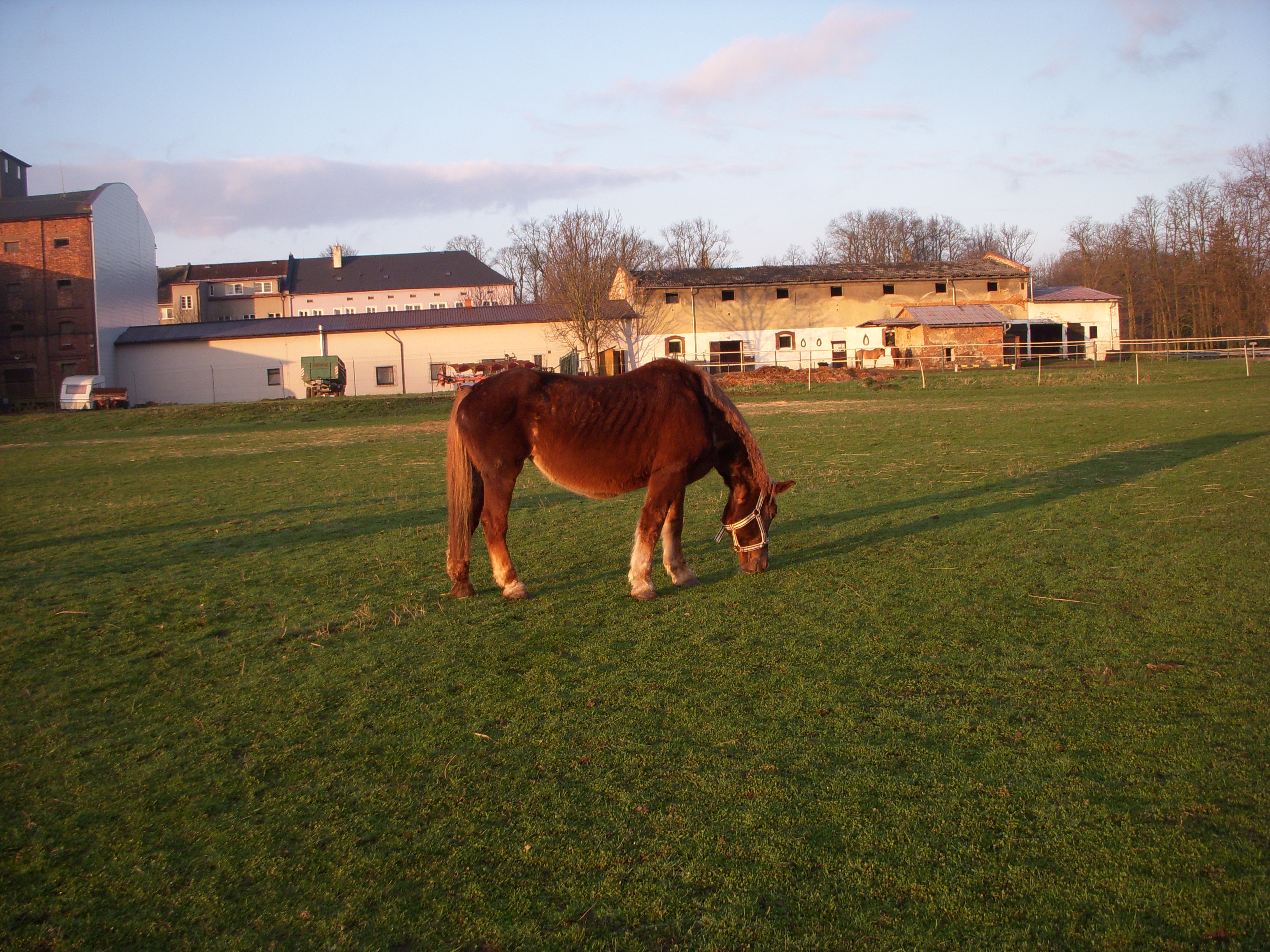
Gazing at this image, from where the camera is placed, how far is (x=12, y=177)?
6309 cm

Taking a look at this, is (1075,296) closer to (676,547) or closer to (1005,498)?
(1005,498)

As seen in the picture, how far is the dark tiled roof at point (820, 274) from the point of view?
56750 millimetres

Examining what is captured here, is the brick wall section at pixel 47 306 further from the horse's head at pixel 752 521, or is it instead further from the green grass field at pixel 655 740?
the horse's head at pixel 752 521

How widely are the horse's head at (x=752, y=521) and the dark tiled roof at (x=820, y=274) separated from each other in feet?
165

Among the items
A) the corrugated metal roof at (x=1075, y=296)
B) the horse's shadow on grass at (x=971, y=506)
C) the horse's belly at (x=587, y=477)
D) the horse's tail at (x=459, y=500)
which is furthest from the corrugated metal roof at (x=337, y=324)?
the horse's belly at (x=587, y=477)

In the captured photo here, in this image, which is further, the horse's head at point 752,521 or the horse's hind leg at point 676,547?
the horse's head at point 752,521

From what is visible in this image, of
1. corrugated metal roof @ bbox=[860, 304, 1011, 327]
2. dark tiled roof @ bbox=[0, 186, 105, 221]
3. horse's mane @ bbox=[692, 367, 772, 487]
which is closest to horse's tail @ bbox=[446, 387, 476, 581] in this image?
horse's mane @ bbox=[692, 367, 772, 487]

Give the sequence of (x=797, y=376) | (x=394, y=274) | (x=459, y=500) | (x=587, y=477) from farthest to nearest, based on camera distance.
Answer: (x=394, y=274)
(x=797, y=376)
(x=459, y=500)
(x=587, y=477)

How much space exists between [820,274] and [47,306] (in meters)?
50.0

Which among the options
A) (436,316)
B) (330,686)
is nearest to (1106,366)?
(436,316)

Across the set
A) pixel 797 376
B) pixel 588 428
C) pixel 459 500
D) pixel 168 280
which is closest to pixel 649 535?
pixel 588 428

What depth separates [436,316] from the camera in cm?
5406

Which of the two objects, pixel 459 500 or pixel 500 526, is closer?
pixel 500 526

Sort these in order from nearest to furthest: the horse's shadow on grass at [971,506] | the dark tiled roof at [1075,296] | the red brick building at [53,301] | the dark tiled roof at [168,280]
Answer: the horse's shadow on grass at [971,506]
the red brick building at [53,301]
the dark tiled roof at [1075,296]
the dark tiled roof at [168,280]
